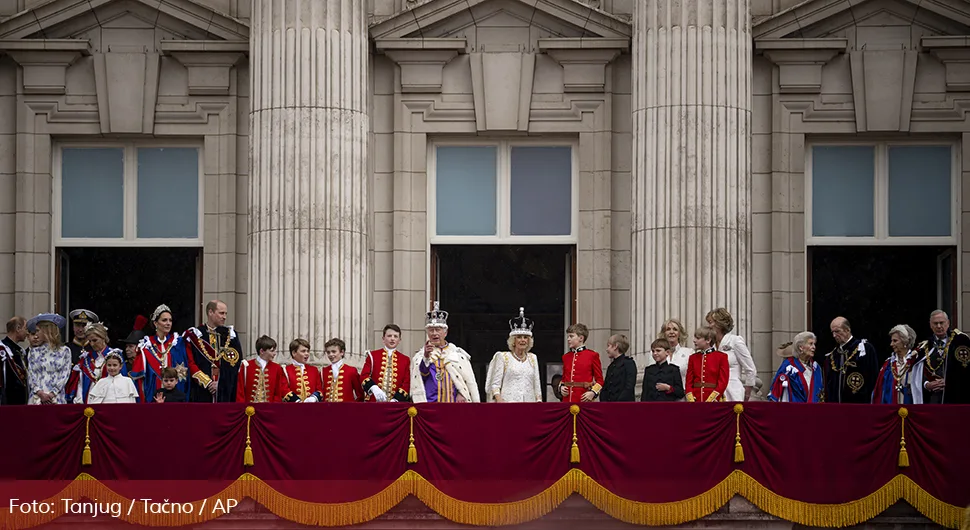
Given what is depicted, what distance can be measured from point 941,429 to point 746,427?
2.27 meters

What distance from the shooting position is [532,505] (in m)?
21.6

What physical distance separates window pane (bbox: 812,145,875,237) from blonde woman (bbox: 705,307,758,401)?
5.71 m

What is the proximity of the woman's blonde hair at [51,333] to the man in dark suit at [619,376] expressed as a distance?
7005mm

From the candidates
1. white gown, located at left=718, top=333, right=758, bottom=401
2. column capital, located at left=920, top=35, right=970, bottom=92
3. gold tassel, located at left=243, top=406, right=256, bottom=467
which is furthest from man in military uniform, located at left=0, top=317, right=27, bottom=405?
column capital, located at left=920, top=35, right=970, bottom=92

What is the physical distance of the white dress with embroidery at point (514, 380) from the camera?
23.7m

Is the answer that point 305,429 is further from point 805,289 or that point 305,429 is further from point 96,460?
point 805,289

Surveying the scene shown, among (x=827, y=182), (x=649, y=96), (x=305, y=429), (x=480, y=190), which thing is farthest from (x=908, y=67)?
(x=305, y=429)

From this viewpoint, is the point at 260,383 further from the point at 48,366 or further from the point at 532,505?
the point at 532,505

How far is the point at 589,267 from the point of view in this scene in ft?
94.3

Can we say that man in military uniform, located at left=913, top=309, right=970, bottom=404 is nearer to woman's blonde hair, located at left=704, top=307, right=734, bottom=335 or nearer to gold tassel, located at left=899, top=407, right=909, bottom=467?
gold tassel, located at left=899, top=407, right=909, bottom=467

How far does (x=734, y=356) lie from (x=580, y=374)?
201 cm

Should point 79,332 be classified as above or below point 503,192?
below

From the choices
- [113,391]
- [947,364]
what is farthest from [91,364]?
[947,364]

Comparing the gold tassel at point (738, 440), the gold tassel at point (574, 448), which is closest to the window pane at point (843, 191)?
the gold tassel at point (738, 440)
